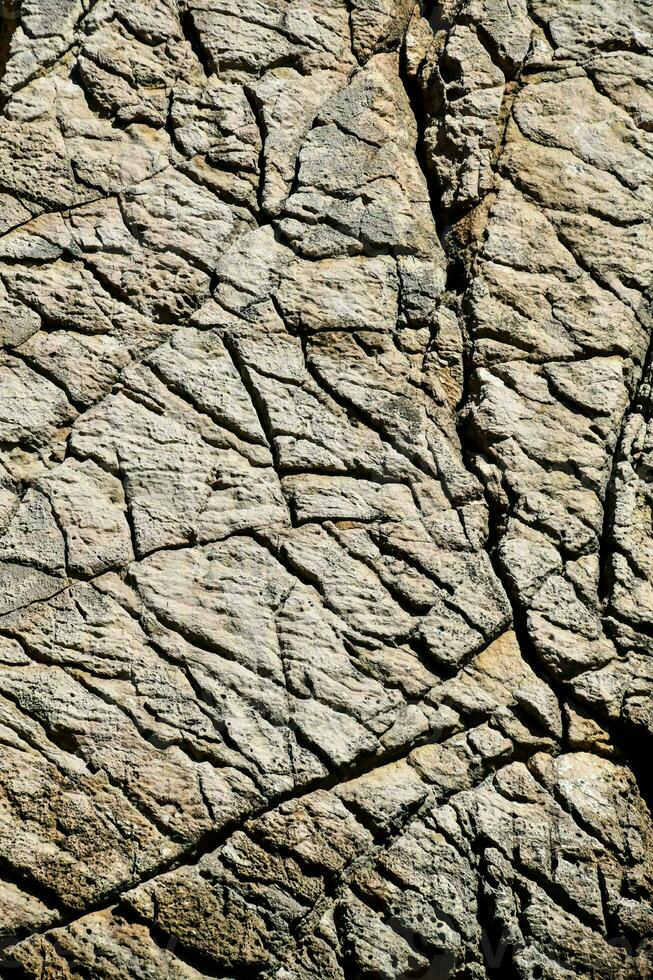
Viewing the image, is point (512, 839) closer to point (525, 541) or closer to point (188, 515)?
point (525, 541)

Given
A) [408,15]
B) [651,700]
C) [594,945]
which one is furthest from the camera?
[408,15]

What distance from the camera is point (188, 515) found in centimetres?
210

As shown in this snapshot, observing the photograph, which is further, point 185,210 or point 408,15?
point 408,15

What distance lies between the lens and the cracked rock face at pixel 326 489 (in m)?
1.93

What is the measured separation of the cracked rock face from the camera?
1.93m

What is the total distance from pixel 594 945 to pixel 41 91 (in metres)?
2.40

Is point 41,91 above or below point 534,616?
above

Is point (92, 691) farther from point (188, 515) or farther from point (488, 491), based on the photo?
point (488, 491)

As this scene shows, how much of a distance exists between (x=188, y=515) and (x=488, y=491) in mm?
730

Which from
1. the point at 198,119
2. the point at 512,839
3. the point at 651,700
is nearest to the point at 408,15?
the point at 198,119

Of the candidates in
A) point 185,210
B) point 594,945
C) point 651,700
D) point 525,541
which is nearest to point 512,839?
point 594,945

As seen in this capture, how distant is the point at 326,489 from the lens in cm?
215

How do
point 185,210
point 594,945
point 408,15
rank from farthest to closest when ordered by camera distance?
point 408,15 → point 185,210 → point 594,945

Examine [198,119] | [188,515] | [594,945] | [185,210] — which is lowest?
[594,945]
